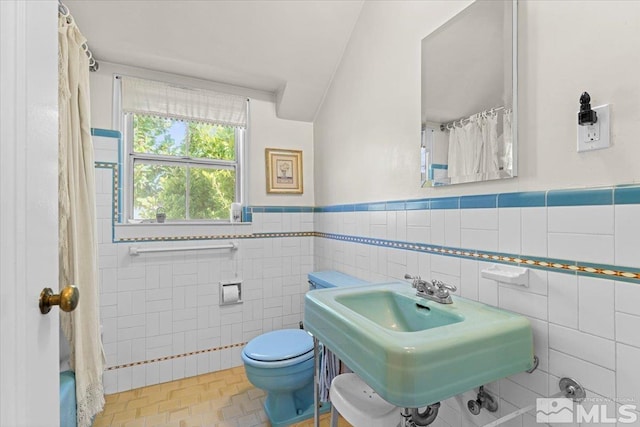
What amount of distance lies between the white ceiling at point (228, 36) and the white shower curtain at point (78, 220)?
0.32 meters

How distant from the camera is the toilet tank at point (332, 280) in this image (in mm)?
1859

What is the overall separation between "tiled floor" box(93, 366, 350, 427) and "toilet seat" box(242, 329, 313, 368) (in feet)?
1.32

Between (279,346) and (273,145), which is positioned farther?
(273,145)

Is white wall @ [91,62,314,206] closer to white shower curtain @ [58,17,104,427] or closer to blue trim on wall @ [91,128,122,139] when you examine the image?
blue trim on wall @ [91,128,122,139]

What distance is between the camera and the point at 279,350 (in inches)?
66.8

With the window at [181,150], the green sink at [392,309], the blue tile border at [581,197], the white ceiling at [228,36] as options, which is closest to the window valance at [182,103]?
the window at [181,150]

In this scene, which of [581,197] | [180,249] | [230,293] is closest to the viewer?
[581,197]

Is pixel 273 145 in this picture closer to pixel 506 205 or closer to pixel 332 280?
pixel 332 280

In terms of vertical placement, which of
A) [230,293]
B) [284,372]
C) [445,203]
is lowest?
[284,372]

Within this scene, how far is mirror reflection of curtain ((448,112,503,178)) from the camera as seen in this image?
112 centimetres

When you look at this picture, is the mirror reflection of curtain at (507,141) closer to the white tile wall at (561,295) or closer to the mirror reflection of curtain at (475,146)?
the mirror reflection of curtain at (475,146)

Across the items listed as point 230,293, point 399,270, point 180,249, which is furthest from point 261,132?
point 399,270

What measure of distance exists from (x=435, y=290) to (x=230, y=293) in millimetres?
1634

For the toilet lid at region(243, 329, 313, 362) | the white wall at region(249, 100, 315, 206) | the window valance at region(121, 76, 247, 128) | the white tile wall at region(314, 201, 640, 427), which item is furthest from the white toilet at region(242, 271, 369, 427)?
the window valance at region(121, 76, 247, 128)
